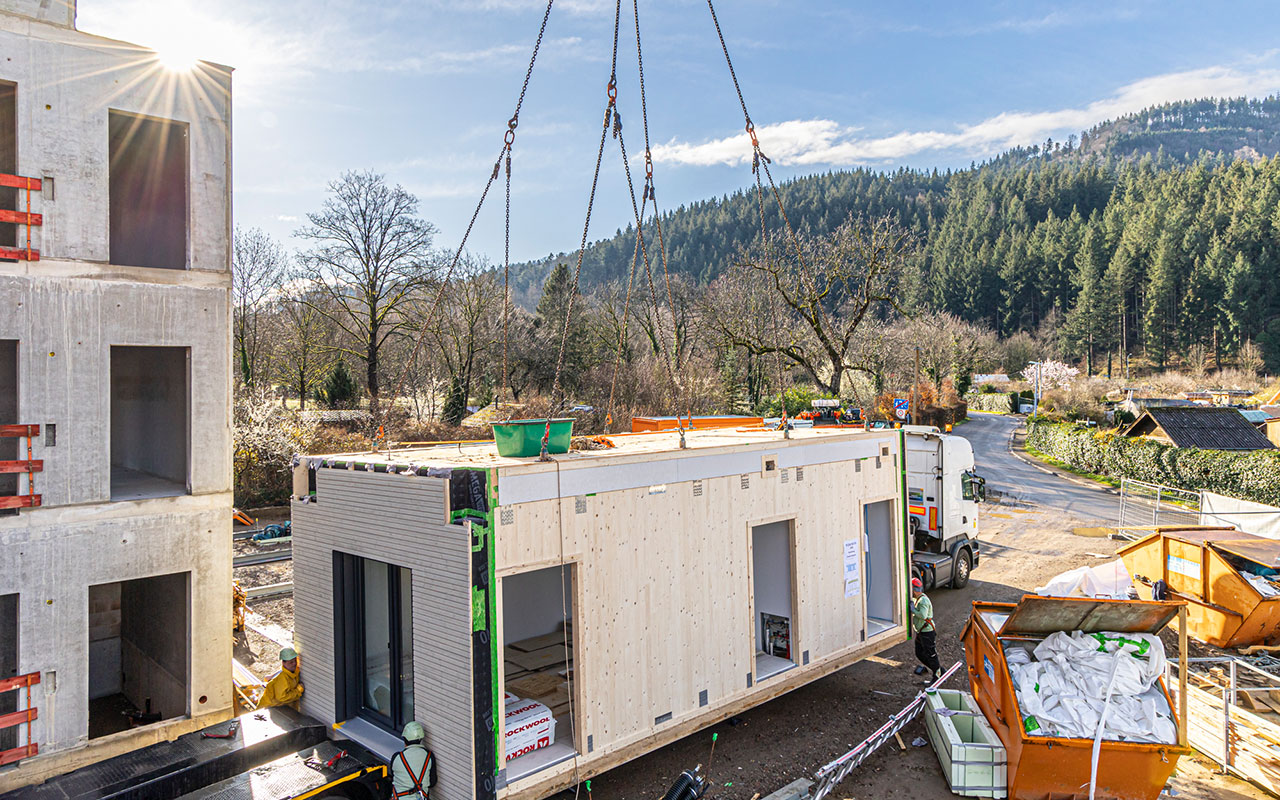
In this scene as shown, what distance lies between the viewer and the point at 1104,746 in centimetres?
667

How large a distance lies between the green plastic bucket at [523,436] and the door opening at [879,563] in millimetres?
5575

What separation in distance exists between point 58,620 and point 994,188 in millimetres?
127237

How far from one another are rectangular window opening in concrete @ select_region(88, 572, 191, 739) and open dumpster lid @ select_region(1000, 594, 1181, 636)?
30.8 ft

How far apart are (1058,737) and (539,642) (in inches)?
246

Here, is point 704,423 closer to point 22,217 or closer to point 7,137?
point 22,217

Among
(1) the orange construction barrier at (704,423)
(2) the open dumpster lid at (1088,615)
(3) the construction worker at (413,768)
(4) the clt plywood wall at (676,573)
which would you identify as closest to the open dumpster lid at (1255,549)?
(2) the open dumpster lid at (1088,615)

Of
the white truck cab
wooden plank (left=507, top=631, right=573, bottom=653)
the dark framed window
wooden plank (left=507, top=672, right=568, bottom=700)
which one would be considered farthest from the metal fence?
the dark framed window

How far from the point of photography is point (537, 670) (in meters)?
8.48

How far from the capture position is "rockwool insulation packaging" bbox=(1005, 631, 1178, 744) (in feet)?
22.3

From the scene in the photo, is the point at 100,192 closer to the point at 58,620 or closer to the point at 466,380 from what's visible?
the point at 58,620

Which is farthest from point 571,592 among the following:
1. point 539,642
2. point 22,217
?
point 22,217

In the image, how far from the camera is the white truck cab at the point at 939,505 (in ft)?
47.6

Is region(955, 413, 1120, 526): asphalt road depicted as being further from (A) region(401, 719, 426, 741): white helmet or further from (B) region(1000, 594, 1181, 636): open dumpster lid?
(A) region(401, 719, 426, 741): white helmet

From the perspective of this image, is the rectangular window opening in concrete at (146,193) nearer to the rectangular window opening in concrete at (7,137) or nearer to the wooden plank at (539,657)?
the rectangular window opening in concrete at (7,137)
